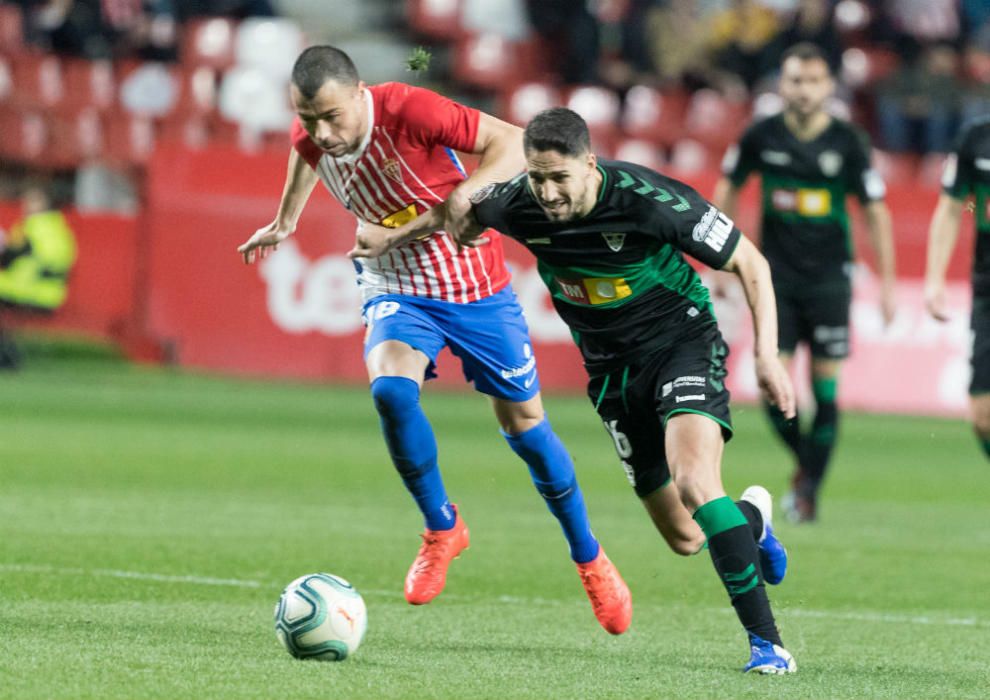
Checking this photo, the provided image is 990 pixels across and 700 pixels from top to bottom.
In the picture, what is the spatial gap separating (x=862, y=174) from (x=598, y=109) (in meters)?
11.4

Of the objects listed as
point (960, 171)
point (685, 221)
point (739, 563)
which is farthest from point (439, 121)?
point (960, 171)

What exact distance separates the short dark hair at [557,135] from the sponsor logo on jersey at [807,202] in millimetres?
4996

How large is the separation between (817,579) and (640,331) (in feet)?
7.84

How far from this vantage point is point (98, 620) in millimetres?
5973

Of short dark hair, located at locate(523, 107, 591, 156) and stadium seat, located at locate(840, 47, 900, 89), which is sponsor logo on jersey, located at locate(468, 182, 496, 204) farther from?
stadium seat, located at locate(840, 47, 900, 89)

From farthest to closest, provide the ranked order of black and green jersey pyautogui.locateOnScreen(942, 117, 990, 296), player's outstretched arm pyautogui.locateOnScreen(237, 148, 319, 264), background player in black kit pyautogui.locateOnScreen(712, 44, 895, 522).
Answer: background player in black kit pyautogui.locateOnScreen(712, 44, 895, 522), black and green jersey pyautogui.locateOnScreen(942, 117, 990, 296), player's outstretched arm pyautogui.locateOnScreen(237, 148, 319, 264)

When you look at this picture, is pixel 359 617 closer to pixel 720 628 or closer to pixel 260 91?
pixel 720 628

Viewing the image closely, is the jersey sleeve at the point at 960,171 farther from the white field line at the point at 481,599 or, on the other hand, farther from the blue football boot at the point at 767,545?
the blue football boot at the point at 767,545

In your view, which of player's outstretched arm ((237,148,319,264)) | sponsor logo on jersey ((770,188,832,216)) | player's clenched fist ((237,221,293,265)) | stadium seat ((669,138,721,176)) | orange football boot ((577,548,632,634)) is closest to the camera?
orange football boot ((577,548,632,634))

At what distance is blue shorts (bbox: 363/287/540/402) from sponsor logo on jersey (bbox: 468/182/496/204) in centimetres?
79

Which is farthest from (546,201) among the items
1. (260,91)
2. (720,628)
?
(260,91)

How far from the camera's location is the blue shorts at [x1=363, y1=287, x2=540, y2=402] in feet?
22.0

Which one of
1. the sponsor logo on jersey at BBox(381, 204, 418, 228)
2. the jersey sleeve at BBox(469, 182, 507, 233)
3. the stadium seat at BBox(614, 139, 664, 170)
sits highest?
the jersey sleeve at BBox(469, 182, 507, 233)

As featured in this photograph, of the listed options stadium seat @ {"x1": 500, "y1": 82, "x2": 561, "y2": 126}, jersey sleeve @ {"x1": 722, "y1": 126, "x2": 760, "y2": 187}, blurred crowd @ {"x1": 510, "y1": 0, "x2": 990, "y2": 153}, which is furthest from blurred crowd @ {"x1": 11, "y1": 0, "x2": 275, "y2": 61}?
jersey sleeve @ {"x1": 722, "y1": 126, "x2": 760, "y2": 187}
